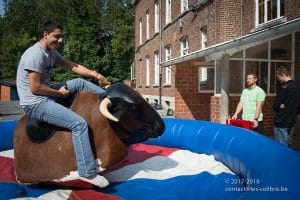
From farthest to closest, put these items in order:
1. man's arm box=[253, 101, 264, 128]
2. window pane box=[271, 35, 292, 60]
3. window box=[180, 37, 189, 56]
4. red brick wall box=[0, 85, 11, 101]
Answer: red brick wall box=[0, 85, 11, 101], window box=[180, 37, 189, 56], window pane box=[271, 35, 292, 60], man's arm box=[253, 101, 264, 128]

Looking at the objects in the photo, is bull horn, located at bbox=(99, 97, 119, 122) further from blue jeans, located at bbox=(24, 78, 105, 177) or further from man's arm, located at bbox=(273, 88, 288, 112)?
man's arm, located at bbox=(273, 88, 288, 112)

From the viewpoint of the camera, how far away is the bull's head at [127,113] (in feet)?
13.6

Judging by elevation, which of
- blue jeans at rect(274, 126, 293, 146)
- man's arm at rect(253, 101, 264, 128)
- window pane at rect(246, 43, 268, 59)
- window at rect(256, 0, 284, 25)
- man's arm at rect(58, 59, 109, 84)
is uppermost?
window at rect(256, 0, 284, 25)

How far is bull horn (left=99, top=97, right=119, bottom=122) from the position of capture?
160 inches

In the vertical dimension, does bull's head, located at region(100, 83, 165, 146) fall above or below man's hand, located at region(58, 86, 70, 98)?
below

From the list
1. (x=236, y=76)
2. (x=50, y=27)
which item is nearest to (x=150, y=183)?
(x=50, y=27)

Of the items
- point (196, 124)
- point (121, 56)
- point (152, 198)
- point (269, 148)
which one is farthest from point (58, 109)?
point (121, 56)

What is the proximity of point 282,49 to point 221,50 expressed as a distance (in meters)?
3.52

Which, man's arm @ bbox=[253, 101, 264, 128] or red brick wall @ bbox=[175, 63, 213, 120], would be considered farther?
red brick wall @ bbox=[175, 63, 213, 120]

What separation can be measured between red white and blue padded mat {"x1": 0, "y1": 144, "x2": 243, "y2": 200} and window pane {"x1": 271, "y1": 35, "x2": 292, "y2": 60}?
22.2 ft

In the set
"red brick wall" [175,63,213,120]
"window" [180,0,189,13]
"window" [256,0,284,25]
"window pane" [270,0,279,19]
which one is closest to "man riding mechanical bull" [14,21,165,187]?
"window" [256,0,284,25]

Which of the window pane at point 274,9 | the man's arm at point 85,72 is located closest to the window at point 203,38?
the window pane at point 274,9

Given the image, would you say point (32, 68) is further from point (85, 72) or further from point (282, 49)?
point (282, 49)

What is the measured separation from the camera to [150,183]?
448cm
